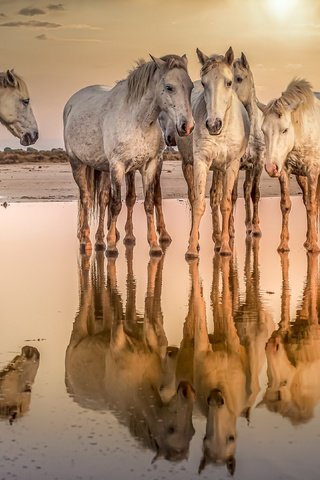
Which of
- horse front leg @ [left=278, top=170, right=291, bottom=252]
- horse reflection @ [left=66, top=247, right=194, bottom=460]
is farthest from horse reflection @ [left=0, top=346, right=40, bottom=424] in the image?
horse front leg @ [left=278, top=170, right=291, bottom=252]

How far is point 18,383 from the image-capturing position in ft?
18.3

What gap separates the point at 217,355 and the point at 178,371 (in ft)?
1.93

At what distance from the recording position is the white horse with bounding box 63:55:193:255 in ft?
39.1

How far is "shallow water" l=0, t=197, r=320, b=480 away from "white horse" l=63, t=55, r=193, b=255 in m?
1.67

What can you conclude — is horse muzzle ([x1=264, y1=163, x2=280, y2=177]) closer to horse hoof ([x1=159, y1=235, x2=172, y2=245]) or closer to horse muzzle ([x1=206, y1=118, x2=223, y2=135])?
horse muzzle ([x1=206, y1=118, x2=223, y2=135])

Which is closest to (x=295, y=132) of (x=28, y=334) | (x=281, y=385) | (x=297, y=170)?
(x=297, y=170)

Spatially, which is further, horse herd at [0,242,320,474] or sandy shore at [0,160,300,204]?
sandy shore at [0,160,300,204]

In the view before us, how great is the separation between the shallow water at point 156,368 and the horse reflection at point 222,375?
0.04 ft

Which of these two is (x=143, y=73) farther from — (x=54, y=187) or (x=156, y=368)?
(x=54, y=187)

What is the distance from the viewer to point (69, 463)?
4.15 meters

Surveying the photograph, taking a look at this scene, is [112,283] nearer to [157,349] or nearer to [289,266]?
[289,266]

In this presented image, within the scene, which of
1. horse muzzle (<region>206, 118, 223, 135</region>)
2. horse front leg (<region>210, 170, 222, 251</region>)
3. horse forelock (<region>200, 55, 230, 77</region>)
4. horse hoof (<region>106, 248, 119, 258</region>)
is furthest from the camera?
horse front leg (<region>210, 170, 222, 251</region>)

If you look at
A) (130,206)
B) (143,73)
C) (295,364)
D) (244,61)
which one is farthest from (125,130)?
(295,364)

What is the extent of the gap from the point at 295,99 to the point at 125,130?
7.40ft
